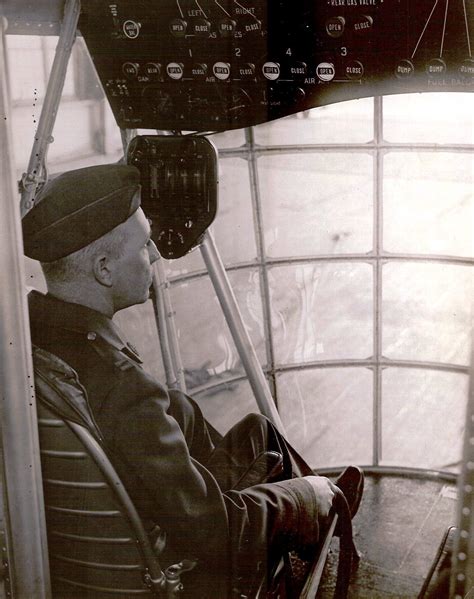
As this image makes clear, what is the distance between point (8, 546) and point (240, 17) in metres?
1.44

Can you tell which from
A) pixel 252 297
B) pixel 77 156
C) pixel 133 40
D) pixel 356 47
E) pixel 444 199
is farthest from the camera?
pixel 444 199

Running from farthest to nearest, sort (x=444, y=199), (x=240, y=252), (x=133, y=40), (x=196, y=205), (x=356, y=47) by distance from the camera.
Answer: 1. (x=444, y=199)
2. (x=240, y=252)
3. (x=196, y=205)
4. (x=133, y=40)
5. (x=356, y=47)

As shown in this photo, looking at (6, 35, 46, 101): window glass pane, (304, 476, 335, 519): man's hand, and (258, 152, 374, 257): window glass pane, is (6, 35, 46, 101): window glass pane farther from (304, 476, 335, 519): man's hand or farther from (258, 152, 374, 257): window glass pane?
(258, 152, 374, 257): window glass pane

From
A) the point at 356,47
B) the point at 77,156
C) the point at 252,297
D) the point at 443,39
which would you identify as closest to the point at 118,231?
the point at 356,47

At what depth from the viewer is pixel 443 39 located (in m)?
1.75

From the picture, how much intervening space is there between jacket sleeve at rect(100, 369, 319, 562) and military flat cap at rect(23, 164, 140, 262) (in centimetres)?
37

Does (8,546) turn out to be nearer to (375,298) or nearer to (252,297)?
(252,297)

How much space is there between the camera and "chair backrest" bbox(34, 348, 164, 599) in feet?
5.63

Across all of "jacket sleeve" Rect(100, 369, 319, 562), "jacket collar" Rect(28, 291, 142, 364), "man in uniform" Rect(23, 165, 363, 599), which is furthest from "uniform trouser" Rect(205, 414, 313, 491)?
"jacket collar" Rect(28, 291, 142, 364)

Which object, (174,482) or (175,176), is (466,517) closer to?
(174,482)

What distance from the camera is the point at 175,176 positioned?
2320mm

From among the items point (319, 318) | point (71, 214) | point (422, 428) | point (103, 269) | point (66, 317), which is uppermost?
point (71, 214)

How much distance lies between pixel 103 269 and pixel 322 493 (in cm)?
87

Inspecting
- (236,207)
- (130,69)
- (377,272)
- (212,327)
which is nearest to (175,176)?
(130,69)
